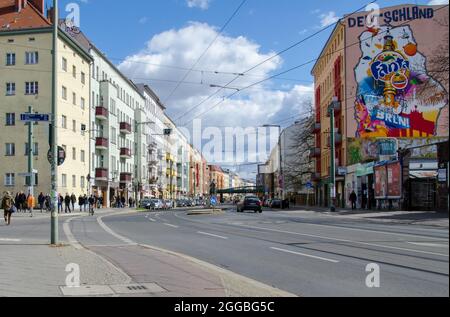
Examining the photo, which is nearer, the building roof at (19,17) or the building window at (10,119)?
the building window at (10,119)

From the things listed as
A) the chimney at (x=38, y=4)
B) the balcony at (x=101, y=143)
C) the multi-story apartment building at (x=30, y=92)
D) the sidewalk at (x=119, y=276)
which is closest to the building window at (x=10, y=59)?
the multi-story apartment building at (x=30, y=92)

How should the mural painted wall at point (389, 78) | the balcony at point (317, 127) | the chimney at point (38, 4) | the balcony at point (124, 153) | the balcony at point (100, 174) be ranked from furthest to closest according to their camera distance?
the balcony at point (317, 127), the balcony at point (124, 153), the balcony at point (100, 174), the chimney at point (38, 4), the mural painted wall at point (389, 78)

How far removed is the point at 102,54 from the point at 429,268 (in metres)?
69.0

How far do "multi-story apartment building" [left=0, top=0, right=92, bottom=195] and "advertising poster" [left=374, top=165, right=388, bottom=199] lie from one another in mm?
30101

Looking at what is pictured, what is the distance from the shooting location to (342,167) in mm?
60031

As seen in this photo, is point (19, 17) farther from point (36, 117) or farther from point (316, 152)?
point (36, 117)

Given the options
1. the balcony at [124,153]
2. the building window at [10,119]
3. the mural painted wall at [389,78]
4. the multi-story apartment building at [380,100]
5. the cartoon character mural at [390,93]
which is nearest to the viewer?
the multi-story apartment building at [380,100]

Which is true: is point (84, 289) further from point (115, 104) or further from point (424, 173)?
point (115, 104)

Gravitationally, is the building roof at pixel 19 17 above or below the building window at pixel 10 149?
above

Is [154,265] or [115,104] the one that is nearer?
[154,265]

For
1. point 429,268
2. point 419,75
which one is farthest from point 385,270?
point 419,75

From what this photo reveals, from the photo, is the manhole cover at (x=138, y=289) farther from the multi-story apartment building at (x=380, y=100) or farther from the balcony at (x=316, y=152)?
the balcony at (x=316, y=152)

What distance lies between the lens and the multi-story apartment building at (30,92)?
54844 millimetres
